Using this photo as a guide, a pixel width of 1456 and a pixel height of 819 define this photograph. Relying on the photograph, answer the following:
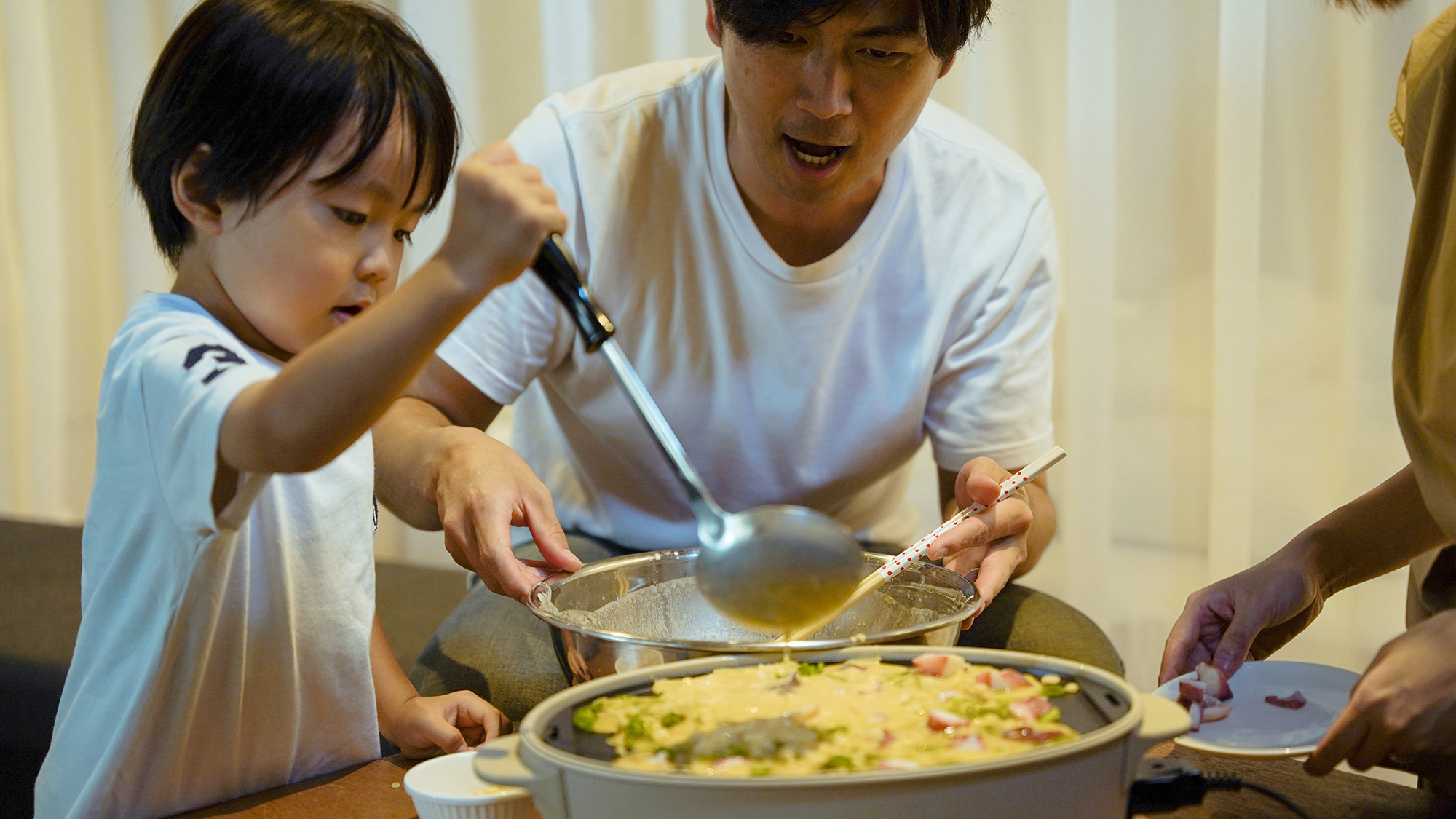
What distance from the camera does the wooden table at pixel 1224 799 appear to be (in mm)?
760

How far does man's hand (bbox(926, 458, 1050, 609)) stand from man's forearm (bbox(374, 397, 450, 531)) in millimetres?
526

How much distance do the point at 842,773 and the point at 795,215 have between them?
98cm

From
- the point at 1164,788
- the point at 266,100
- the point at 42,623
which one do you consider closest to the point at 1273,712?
the point at 1164,788

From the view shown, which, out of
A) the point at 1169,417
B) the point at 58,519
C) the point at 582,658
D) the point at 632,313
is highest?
the point at 632,313

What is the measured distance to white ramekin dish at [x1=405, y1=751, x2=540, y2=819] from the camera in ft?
2.20

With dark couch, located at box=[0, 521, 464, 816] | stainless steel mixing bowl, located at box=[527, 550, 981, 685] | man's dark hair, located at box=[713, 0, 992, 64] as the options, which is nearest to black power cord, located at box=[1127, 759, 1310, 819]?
stainless steel mixing bowl, located at box=[527, 550, 981, 685]

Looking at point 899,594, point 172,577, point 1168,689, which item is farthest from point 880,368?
point 172,577

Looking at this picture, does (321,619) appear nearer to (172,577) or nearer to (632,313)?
(172,577)

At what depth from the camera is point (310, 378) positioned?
71 centimetres

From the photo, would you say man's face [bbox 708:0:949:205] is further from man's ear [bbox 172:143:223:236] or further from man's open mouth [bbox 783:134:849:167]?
man's ear [bbox 172:143:223:236]

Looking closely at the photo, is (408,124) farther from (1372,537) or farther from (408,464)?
(1372,537)

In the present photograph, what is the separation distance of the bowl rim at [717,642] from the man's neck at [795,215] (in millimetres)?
556

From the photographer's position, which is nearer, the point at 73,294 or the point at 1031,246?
the point at 1031,246

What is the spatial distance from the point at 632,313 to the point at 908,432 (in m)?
0.38
